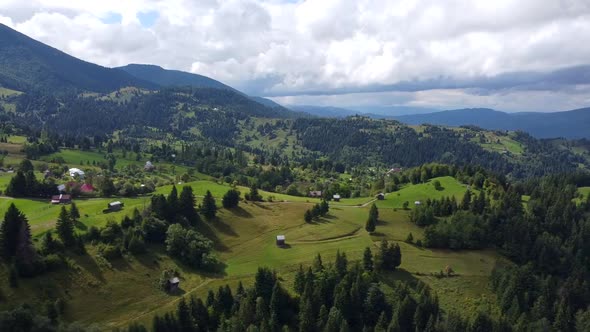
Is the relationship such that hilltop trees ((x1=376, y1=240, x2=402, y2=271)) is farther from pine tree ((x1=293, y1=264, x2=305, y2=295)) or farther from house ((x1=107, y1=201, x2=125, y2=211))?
house ((x1=107, y1=201, x2=125, y2=211))

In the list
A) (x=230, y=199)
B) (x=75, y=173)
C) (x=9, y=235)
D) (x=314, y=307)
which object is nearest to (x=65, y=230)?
(x=9, y=235)

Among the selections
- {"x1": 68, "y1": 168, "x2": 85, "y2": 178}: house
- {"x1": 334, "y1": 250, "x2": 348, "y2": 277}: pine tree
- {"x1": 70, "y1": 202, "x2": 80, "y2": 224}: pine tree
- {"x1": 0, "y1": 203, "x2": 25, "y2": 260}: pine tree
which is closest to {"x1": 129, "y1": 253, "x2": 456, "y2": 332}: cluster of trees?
{"x1": 334, "y1": 250, "x2": 348, "y2": 277}: pine tree

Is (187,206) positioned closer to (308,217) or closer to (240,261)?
(240,261)

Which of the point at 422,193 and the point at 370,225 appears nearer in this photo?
the point at 370,225

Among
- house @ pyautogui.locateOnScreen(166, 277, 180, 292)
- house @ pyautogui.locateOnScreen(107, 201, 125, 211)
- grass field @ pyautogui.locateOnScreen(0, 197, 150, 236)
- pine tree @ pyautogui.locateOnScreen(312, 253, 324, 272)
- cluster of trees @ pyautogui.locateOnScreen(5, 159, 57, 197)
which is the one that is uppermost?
cluster of trees @ pyautogui.locateOnScreen(5, 159, 57, 197)

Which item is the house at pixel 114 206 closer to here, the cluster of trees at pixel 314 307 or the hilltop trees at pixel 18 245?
the hilltop trees at pixel 18 245

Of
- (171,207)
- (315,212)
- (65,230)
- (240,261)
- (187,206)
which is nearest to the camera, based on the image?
(65,230)

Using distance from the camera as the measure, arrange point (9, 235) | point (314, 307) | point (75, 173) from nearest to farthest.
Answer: point (9, 235), point (314, 307), point (75, 173)

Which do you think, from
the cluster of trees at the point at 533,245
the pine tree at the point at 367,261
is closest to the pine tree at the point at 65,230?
the pine tree at the point at 367,261

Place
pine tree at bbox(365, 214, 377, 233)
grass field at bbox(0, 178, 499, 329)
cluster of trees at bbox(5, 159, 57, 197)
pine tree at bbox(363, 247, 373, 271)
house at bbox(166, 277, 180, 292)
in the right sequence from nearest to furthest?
grass field at bbox(0, 178, 499, 329) < house at bbox(166, 277, 180, 292) < pine tree at bbox(363, 247, 373, 271) < pine tree at bbox(365, 214, 377, 233) < cluster of trees at bbox(5, 159, 57, 197)

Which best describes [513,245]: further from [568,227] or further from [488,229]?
[568,227]
